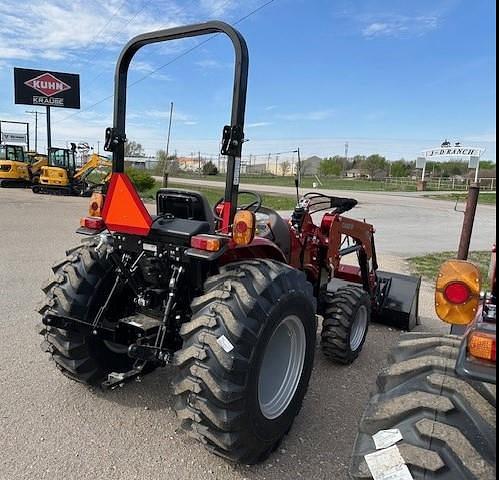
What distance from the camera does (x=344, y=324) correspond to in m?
4.18

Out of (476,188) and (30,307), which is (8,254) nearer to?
(30,307)

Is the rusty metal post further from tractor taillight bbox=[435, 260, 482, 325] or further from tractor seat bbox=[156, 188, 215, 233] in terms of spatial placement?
tractor taillight bbox=[435, 260, 482, 325]

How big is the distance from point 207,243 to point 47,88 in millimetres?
33249

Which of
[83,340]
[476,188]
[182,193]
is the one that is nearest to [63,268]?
[83,340]

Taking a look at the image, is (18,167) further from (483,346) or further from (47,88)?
(483,346)

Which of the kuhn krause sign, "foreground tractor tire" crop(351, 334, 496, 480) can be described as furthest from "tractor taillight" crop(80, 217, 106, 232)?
the kuhn krause sign

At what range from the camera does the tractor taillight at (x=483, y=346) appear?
5.19 feet

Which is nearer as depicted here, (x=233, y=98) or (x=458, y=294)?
(x=458, y=294)

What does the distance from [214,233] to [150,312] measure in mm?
833

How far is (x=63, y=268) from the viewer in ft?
11.3

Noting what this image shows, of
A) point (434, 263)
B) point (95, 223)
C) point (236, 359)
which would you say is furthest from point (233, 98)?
point (434, 263)

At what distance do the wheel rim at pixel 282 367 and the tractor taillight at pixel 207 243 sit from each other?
2.07ft

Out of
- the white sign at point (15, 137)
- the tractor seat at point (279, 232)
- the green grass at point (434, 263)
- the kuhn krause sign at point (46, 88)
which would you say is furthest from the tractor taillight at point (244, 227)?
the white sign at point (15, 137)

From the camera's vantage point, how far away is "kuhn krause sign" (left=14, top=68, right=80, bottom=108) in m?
30.9
